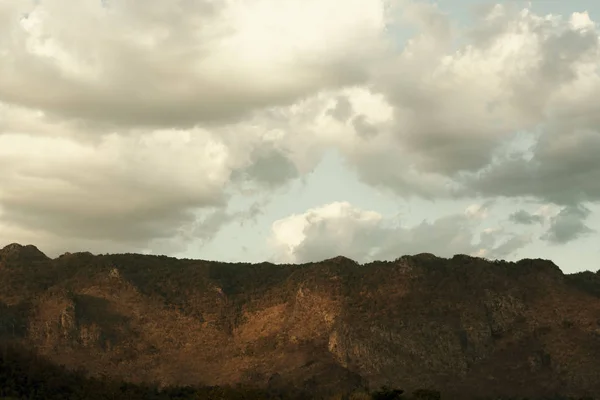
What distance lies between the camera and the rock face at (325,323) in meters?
136

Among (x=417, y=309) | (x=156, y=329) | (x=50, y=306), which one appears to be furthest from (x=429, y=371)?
(x=50, y=306)

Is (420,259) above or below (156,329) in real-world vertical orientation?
above

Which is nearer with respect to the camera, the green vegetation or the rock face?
the green vegetation

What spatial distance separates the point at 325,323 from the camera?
148 meters

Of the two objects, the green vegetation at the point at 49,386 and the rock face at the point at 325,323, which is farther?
the rock face at the point at 325,323

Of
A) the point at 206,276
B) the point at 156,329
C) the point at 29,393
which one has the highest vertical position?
the point at 206,276

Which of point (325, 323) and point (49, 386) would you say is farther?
point (325, 323)

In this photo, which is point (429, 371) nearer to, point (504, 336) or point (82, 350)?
point (504, 336)

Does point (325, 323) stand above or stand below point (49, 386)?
above

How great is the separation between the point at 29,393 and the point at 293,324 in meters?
82.6

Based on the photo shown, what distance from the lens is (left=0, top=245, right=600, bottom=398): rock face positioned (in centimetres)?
13588

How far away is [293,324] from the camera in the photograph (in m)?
149

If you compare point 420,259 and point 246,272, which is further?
point 246,272

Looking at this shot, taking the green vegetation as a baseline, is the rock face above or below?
above
